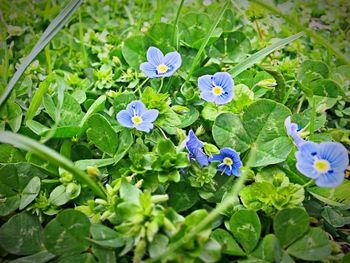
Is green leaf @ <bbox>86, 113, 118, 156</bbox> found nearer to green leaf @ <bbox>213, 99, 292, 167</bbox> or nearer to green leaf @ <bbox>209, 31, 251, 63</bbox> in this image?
green leaf @ <bbox>213, 99, 292, 167</bbox>

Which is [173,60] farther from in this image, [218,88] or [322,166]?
[322,166]

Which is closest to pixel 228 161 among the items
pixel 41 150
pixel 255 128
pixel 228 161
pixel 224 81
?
pixel 228 161

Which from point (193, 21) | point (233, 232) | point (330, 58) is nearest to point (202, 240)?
point (233, 232)

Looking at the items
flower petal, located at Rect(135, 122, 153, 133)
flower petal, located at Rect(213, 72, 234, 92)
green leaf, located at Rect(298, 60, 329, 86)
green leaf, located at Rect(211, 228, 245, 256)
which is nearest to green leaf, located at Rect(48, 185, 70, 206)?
flower petal, located at Rect(135, 122, 153, 133)

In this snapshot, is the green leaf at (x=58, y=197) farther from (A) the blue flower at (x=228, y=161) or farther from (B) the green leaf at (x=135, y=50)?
(B) the green leaf at (x=135, y=50)

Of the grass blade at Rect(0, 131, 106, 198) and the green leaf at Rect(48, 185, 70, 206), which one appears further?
the green leaf at Rect(48, 185, 70, 206)

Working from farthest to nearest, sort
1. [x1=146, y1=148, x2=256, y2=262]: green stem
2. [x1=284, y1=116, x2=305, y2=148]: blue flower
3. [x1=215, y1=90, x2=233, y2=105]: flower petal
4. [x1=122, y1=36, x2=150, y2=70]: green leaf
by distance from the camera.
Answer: [x1=122, y1=36, x2=150, y2=70]: green leaf, [x1=215, y1=90, x2=233, y2=105]: flower petal, [x1=284, y1=116, x2=305, y2=148]: blue flower, [x1=146, y1=148, x2=256, y2=262]: green stem
